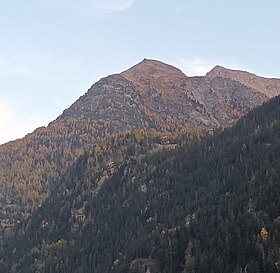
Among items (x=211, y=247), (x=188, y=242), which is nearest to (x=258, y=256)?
(x=211, y=247)

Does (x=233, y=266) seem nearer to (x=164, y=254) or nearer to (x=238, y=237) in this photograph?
(x=238, y=237)

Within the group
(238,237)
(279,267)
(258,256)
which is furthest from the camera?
(238,237)

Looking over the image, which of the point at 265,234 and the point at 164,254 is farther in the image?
the point at 164,254

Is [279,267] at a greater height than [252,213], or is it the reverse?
[252,213]

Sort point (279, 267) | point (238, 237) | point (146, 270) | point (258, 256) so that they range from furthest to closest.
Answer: point (146, 270), point (238, 237), point (258, 256), point (279, 267)

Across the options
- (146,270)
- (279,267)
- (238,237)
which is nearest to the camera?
(279,267)

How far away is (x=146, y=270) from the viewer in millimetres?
198375

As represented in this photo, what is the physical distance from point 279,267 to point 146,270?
52.5m

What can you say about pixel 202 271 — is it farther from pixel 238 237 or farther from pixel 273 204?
pixel 273 204

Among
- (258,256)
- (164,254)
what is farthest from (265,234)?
(164,254)

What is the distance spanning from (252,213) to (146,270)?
134ft

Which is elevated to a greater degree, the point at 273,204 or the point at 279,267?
the point at 273,204

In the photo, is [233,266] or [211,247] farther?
[211,247]

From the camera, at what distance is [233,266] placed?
174000 mm
